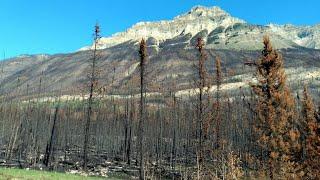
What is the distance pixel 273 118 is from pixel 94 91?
68.8ft

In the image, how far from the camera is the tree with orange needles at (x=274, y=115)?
3241cm

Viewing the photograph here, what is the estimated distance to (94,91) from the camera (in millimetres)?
47656

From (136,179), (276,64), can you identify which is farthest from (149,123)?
(276,64)

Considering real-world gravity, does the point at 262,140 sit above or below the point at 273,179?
above

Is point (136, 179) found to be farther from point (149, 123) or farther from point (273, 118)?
point (149, 123)

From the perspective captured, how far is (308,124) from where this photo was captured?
165 ft

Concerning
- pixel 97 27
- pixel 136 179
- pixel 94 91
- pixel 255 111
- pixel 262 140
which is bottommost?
pixel 136 179

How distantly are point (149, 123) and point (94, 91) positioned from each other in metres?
102

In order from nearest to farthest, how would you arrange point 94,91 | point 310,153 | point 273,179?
point 273,179, point 310,153, point 94,91

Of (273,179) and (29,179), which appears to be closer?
(29,179)

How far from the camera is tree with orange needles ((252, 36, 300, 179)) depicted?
32406 mm

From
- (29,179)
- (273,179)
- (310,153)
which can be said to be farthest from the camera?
(310,153)

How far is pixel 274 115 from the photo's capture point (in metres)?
33.3

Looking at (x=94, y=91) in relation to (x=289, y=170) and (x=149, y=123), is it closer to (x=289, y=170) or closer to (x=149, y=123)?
(x=289, y=170)
